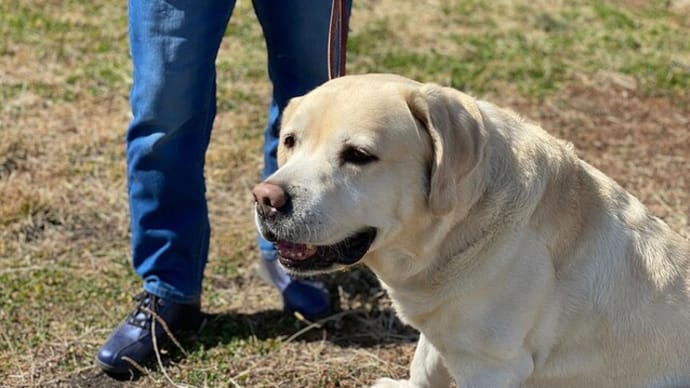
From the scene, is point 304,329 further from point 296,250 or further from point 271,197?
point 271,197

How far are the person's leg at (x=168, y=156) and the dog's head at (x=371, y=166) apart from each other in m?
0.83

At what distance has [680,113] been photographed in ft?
21.5

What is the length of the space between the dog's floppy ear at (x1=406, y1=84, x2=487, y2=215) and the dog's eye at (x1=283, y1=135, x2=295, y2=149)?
0.39m

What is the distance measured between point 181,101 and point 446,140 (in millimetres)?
1234

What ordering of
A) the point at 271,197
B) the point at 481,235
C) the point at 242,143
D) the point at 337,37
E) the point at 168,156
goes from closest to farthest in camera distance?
the point at 271,197 → the point at 481,235 → the point at 337,37 → the point at 168,156 → the point at 242,143

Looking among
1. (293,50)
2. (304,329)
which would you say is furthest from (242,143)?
(293,50)

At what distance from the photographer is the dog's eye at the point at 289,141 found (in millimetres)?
3005

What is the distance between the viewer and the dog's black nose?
277 centimetres

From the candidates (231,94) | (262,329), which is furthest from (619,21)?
(262,329)

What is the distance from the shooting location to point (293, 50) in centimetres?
382

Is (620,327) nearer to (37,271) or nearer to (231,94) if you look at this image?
(37,271)

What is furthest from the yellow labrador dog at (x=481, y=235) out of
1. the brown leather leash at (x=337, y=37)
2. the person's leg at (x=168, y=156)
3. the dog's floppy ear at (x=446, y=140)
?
the person's leg at (x=168, y=156)

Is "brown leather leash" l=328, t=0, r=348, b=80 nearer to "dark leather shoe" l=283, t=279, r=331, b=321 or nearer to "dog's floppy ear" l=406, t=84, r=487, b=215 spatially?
"dog's floppy ear" l=406, t=84, r=487, b=215

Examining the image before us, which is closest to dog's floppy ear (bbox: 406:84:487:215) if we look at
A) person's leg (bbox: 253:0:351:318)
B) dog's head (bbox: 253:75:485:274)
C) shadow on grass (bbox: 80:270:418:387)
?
dog's head (bbox: 253:75:485:274)
